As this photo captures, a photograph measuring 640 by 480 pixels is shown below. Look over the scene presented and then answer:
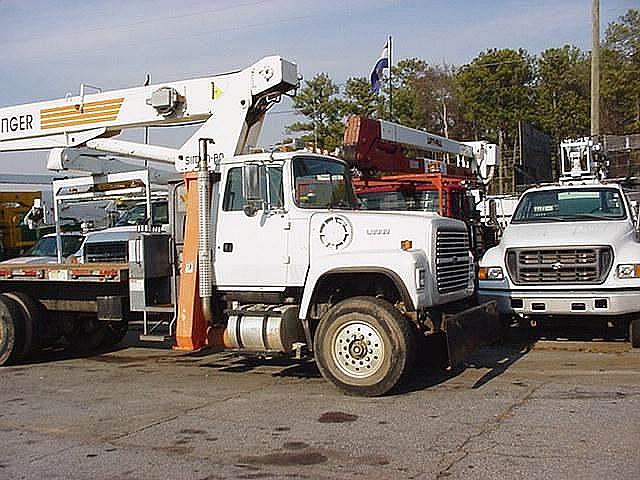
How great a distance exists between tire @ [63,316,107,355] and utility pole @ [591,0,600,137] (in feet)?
57.2

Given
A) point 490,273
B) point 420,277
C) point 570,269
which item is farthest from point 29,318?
Result: point 570,269

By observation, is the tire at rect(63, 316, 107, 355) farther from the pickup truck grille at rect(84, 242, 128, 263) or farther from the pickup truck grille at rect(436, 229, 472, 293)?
the pickup truck grille at rect(436, 229, 472, 293)

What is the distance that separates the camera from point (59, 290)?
37.2 feet

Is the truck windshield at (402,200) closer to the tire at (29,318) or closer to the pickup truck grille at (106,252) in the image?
the pickup truck grille at (106,252)

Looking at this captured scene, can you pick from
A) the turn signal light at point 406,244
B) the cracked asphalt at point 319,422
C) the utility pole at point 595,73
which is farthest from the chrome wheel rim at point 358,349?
the utility pole at point 595,73

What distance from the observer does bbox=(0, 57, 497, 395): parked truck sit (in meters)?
8.47

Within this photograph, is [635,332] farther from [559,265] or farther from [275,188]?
[275,188]

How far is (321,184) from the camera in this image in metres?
9.45

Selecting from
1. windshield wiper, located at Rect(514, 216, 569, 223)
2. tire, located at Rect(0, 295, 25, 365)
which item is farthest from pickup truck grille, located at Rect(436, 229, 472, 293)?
tire, located at Rect(0, 295, 25, 365)

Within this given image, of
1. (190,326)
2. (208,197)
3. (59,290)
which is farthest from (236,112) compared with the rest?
(59,290)

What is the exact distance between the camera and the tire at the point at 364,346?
8.23m

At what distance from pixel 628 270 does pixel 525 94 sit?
34.3 m

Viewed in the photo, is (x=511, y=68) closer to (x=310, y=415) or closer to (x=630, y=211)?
(x=630, y=211)

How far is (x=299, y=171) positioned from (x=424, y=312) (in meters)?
2.11
